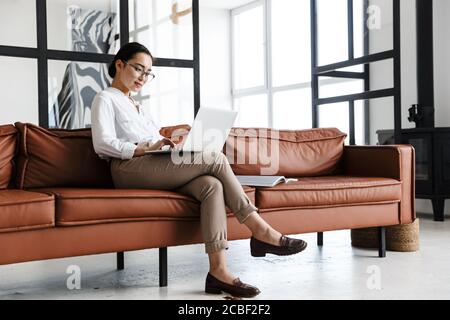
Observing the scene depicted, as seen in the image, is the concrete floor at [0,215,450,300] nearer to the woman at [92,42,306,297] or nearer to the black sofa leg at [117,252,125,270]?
the black sofa leg at [117,252,125,270]

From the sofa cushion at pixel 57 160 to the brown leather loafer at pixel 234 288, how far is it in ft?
2.55

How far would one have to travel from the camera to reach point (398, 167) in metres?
3.06

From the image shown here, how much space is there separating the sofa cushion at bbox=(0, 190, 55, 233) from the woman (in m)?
0.40

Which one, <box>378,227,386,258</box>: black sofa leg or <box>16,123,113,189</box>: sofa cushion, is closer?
<box>16,123,113,189</box>: sofa cushion

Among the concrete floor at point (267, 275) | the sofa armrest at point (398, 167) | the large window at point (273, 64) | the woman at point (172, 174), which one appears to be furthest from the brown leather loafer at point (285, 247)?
the large window at point (273, 64)

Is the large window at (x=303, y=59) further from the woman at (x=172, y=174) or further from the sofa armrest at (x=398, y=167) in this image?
the woman at (x=172, y=174)

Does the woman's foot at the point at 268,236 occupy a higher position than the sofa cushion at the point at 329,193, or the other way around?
the sofa cushion at the point at 329,193

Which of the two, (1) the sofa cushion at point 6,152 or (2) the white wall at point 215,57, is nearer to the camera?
(1) the sofa cushion at point 6,152

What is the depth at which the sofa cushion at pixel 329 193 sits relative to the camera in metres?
2.61

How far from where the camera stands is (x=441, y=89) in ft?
16.8

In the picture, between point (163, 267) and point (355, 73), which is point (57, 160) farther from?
point (355, 73)

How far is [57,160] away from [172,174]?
0.61 m

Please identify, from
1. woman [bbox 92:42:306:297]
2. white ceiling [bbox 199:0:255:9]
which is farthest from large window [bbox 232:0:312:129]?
woman [bbox 92:42:306:297]

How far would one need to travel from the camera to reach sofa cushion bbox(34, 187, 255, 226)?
83.9 inches
